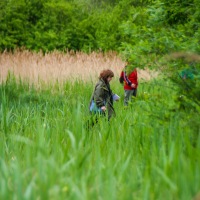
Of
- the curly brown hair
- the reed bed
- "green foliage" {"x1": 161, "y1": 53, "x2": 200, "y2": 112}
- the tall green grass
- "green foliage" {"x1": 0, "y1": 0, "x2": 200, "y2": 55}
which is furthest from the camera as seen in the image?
"green foliage" {"x1": 0, "y1": 0, "x2": 200, "y2": 55}

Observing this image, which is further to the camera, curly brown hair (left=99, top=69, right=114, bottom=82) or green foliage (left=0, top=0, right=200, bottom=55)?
green foliage (left=0, top=0, right=200, bottom=55)

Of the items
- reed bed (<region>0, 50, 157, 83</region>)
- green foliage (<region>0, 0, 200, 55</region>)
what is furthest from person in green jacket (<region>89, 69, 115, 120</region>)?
green foliage (<region>0, 0, 200, 55</region>)

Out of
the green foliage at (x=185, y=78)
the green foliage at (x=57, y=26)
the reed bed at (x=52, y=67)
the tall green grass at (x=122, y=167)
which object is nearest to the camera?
the tall green grass at (x=122, y=167)

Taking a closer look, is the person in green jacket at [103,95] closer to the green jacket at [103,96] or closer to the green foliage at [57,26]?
the green jacket at [103,96]

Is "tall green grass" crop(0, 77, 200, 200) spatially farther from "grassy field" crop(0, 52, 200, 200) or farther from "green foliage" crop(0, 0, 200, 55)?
"green foliage" crop(0, 0, 200, 55)

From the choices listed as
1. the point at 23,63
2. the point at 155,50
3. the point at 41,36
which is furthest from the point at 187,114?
the point at 41,36

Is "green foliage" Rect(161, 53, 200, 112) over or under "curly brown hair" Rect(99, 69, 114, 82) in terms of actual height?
over

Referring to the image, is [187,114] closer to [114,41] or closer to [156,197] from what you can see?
[156,197]

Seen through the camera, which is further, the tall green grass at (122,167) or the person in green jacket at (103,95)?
the person in green jacket at (103,95)

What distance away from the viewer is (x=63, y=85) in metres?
12.8

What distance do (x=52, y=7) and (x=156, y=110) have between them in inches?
751

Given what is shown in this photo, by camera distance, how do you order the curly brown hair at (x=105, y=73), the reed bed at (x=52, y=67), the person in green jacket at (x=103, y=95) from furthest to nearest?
1. the reed bed at (x=52, y=67)
2. the curly brown hair at (x=105, y=73)
3. the person in green jacket at (x=103, y=95)

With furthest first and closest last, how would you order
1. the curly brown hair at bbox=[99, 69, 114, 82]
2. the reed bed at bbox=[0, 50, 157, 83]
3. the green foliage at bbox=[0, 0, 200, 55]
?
the green foliage at bbox=[0, 0, 200, 55], the reed bed at bbox=[0, 50, 157, 83], the curly brown hair at bbox=[99, 69, 114, 82]

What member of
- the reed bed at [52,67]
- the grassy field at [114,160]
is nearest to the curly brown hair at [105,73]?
the grassy field at [114,160]
